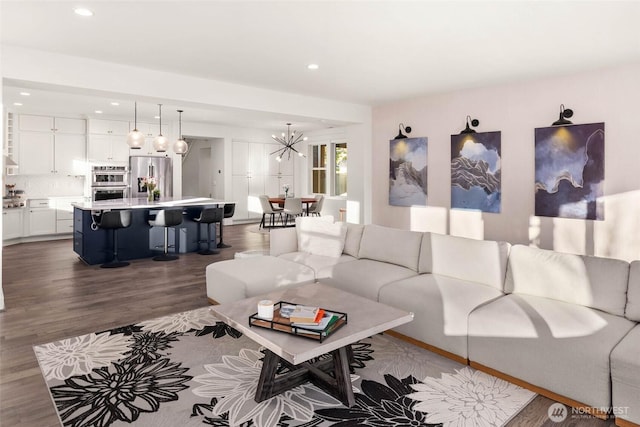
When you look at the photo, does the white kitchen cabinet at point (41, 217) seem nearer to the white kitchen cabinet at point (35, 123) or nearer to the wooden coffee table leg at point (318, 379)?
the white kitchen cabinet at point (35, 123)

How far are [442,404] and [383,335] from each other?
1.06 meters

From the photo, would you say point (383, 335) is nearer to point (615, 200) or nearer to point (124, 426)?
point (124, 426)

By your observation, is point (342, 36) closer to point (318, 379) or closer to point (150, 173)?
point (318, 379)

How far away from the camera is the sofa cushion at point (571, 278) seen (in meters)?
2.67

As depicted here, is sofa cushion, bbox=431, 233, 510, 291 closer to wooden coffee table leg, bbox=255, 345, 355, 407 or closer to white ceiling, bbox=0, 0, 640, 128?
wooden coffee table leg, bbox=255, 345, 355, 407

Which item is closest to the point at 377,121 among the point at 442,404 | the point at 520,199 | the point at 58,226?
the point at 520,199

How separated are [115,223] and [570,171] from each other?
6155mm

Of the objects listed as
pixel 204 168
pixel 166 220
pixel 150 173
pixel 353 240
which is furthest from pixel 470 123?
pixel 204 168

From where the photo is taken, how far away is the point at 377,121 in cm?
705

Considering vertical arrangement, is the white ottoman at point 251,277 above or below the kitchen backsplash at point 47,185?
below

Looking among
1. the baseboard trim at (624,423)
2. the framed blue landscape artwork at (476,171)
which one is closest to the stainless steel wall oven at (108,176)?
the framed blue landscape artwork at (476,171)

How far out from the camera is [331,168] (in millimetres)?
11477

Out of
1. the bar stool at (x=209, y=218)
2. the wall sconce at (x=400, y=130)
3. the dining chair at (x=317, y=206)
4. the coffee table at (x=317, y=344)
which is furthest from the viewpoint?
the dining chair at (x=317, y=206)

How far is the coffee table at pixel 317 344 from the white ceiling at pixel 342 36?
216 centimetres
